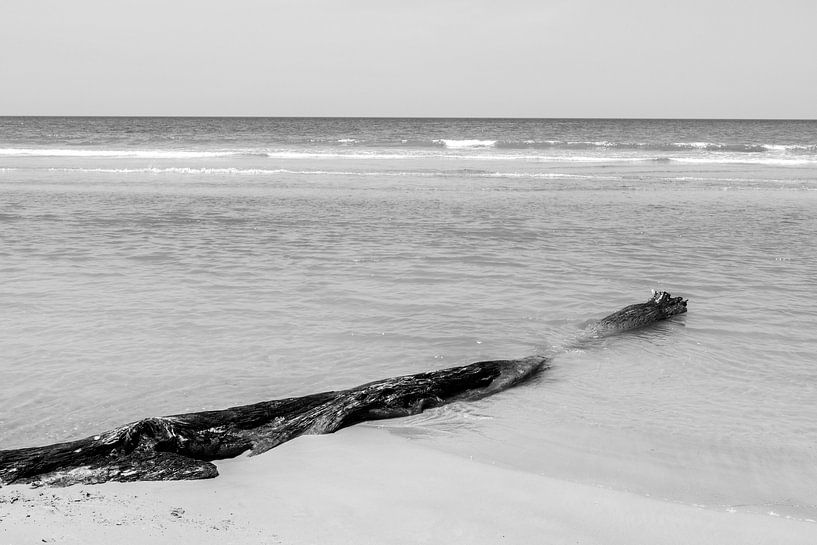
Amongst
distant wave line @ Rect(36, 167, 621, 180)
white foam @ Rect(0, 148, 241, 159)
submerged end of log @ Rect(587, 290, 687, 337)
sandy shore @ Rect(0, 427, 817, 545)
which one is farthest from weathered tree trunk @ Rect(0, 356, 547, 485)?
white foam @ Rect(0, 148, 241, 159)

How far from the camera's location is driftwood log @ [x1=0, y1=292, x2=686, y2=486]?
3.73 metres

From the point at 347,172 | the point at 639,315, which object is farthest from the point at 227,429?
the point at 347,172

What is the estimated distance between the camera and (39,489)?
3.51 metres

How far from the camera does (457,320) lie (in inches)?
290

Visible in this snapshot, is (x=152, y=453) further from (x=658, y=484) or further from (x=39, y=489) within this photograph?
(x=658, y=484)

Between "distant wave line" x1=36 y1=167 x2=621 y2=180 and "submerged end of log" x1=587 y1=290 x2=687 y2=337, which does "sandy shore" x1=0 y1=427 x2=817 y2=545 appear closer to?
"submerged end of log" x1=587 y1=290 x2=687 y2=337

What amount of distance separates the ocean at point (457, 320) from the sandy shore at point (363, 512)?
1.04ft

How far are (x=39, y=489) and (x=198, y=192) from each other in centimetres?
1661

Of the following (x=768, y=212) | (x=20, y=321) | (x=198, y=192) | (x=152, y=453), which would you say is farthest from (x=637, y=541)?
(x=198, y=192)

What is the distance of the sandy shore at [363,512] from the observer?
317 cm

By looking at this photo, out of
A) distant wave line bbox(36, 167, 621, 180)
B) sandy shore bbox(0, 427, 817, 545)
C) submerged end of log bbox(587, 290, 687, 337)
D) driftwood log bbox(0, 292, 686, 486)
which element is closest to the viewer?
sandy shore bbox(0, 427, 817, 545)

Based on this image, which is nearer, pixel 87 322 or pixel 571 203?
pixel 87 322

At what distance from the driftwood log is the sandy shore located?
0.46 ft

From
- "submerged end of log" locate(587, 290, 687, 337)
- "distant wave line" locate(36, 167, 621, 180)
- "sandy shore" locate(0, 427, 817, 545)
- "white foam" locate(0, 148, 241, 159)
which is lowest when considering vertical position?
"sandy shore" locate(0, 427, 817, 545)
